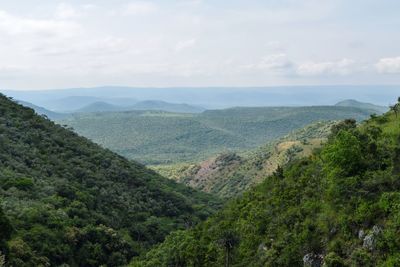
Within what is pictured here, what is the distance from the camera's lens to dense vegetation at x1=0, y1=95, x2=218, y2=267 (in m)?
61.2

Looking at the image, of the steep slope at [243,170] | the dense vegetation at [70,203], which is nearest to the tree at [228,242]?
the dense vegetation at [70,203]

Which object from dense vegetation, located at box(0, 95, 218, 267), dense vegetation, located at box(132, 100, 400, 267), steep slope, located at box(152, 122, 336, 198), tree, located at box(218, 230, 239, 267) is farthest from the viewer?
steep slope, located at box(152, 122, 336, 198)

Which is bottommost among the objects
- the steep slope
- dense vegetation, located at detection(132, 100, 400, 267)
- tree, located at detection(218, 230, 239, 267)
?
the steep slope

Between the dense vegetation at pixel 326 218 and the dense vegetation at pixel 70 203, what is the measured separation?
12.5 m

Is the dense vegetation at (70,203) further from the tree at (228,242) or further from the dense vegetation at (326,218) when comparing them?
the tree at (228,242)

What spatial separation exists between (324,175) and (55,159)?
58.6 meters

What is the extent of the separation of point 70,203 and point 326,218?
4783cm

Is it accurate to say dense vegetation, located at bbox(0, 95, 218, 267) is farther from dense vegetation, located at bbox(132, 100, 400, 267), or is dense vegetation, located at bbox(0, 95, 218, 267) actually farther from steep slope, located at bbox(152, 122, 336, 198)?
steep slope, located at bbox(152, 122, 336, 198)

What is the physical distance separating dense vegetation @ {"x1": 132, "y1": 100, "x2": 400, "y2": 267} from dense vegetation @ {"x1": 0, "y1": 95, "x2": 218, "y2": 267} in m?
12.5

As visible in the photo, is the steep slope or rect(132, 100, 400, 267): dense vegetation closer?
rect(132, 100, 400, 267): dense vegetation

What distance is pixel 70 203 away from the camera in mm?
75875

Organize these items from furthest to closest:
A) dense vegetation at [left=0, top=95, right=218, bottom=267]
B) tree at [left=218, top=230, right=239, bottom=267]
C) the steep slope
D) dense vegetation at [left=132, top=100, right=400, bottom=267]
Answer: the steep slope
dense vegetation at [left=0, top=95, right=218, bottom=267]
tree at [left=218, top=230, right=239, bottom=267]
dense vegetation at [left=132, top=100, right=400, bottom=267]

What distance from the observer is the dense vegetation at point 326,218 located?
3284 cm

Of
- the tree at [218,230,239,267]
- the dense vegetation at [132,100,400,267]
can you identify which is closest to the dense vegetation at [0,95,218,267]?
the dense vegetation at [132,100,400,267]
